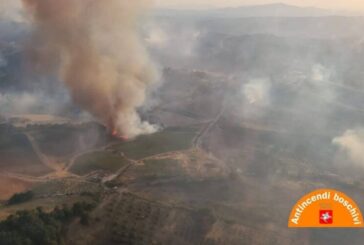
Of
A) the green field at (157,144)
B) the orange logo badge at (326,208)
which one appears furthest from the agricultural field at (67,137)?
the orange logo badge at (326,208)

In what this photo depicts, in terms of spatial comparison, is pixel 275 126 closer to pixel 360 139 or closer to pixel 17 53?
pixel 360 139

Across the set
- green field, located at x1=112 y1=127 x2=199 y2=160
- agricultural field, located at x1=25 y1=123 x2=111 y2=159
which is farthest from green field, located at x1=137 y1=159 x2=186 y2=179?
agricultural field, located at x1=25 y1=123 x2=111 y2=159

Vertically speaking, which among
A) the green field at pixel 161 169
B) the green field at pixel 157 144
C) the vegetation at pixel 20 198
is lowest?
the vegetation at pixel 20 198

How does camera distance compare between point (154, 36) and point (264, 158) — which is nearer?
point (264, 158)

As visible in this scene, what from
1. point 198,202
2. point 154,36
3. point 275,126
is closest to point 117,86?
point 275,126

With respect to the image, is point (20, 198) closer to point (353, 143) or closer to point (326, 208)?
point (326, 208)

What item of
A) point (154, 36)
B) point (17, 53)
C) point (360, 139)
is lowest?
point (360, 139)

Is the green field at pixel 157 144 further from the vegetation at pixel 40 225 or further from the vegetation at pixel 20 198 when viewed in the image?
the vegetation at pixel 40 225
